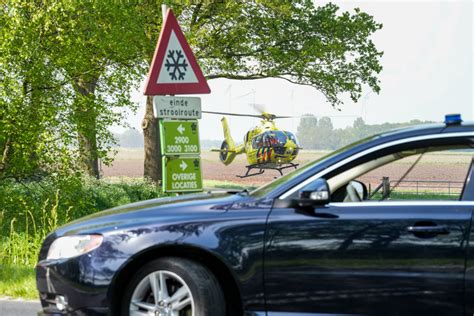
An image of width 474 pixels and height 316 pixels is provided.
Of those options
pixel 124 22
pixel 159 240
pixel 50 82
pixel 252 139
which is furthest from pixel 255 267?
pixel 252 139

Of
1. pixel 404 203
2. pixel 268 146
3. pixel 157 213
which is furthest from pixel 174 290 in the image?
pixel 268 146

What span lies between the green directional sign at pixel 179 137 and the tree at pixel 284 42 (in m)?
22.8

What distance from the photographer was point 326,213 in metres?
4.76

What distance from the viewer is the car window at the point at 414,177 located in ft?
15.7

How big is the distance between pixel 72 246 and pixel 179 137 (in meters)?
4.06

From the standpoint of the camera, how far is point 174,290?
4.95 m

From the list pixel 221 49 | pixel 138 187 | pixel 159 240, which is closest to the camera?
pixel 159 240

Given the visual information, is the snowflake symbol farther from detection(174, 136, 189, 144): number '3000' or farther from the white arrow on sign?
detection(174, 136, 189, 144): number '3000'

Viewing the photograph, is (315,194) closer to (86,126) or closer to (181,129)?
(181,129)

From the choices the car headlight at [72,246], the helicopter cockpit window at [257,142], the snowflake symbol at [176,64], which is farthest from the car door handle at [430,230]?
the helicopter cockpit window at [257,142]

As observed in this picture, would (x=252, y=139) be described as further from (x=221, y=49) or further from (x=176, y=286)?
(x=176, y=286)

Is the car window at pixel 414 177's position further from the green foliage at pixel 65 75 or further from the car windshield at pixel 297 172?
the green foliage at pixel 65 75

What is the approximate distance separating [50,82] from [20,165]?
77.1 inches

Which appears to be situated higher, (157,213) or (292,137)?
(292,137)
